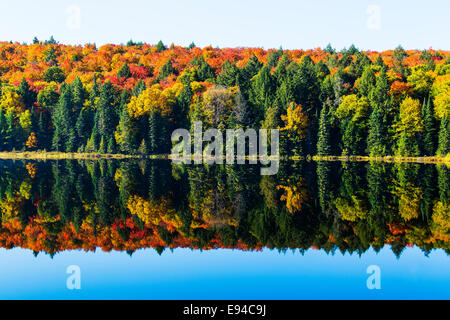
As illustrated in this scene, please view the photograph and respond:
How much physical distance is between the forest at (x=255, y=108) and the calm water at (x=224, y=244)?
49356mm

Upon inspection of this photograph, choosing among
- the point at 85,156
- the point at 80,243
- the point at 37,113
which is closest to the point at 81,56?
the point at 37,113

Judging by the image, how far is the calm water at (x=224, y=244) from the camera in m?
13.9

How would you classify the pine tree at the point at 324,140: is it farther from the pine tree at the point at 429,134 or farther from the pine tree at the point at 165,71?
the pine tree at the point at 165,71

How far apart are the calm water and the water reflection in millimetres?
65

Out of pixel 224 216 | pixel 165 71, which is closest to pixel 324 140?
pixel 165 71

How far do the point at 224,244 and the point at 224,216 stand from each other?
15.9 ft

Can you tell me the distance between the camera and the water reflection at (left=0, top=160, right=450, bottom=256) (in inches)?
725

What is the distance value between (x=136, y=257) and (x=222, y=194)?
1391 centimetres

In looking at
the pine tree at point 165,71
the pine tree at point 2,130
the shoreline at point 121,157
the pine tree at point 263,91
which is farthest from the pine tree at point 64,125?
the pine tree at point 263,91

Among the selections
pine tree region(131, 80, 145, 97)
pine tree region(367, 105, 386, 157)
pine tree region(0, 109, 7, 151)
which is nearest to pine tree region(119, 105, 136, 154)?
pine tree region(131, 80, 145, 97)

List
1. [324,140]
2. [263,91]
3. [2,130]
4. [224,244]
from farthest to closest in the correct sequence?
[2,130] → [263,91] → [324,140] → [224,244]

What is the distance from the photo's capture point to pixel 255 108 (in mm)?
87625

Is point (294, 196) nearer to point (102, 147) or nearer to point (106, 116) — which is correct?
point (102, 147)

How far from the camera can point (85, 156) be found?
3369 inches
